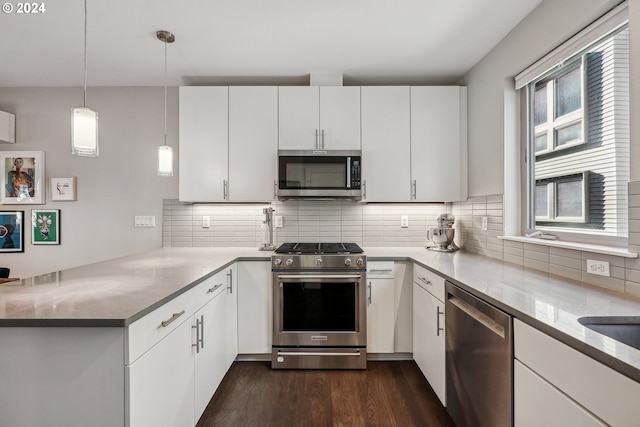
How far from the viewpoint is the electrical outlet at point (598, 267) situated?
1411 millimetres

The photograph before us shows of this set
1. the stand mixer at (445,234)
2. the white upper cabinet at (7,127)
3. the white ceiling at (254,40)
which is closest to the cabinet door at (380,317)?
the stand mixer at (445,234)

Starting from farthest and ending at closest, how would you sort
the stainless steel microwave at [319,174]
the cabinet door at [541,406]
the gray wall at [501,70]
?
the stainless steel microwave at [319,174] → the gray wall at [501,70] → the cabinet door at [541,406]

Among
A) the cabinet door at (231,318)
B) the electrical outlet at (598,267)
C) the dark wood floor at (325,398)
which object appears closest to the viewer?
the electrical outlet at (598,267)

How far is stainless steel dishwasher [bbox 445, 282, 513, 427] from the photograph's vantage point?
3.95ft

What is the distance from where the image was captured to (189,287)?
5.04 feet

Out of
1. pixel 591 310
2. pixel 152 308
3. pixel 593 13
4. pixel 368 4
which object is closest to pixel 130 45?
pixel 368 4

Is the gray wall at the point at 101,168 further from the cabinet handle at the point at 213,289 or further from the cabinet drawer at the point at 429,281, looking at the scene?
the cabinet drawer at the point at 429,281

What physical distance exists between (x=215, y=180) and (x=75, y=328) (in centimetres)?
185

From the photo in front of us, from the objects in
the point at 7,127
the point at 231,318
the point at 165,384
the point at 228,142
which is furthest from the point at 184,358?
the point at 7,127

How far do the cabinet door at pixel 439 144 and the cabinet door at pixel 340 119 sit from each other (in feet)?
1.67

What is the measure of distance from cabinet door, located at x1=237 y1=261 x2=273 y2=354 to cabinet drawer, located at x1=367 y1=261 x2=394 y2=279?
789 millimetres

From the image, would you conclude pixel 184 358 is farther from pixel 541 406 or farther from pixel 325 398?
pixel 541 406

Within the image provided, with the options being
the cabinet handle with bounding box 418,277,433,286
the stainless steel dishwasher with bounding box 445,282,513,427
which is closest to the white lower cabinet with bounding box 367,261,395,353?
the cabinet handle with bounding box 418,277,433,286

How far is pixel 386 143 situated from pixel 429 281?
1277 millimetres
